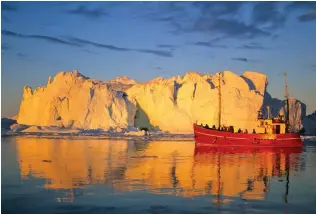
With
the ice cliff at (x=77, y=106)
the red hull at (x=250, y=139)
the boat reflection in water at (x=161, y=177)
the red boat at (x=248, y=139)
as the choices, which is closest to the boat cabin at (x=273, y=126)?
the red boat at (x=248, y=139)

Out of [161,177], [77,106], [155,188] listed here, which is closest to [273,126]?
[161,177]

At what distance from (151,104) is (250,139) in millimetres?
13650

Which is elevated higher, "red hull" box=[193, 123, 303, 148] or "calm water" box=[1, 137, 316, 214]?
"red hull" box=[193, 123, 303, 148]

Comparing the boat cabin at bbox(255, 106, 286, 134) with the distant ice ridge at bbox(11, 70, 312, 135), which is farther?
the distant ice ridge at bbox(11, 70, 312, 135)

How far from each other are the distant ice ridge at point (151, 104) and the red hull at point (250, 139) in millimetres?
8507

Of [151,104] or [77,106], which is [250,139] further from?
[77,106]

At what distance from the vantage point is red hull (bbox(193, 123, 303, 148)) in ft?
62.6

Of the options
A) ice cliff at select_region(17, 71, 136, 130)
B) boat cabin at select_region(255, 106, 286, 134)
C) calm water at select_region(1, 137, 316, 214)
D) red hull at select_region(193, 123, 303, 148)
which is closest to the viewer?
calm water at select_region(1, 137, 316, 214)

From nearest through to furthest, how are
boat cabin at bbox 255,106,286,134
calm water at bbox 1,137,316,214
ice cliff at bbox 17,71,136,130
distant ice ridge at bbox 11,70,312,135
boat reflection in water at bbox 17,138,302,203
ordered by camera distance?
calm water at bbox 1,137,316,214, boat reflection in water at bbox 17,138,302,203, boat cabin at bbox 255,106,286,134, distant ice ridge at bbox 11,70,312,135, ice cliff at bbox 17,71,136,130

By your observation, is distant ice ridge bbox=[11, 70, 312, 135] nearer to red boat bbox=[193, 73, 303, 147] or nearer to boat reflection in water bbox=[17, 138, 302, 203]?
red boat bbox=[193, 73, 303, 147]

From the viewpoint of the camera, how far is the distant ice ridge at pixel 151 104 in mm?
28672

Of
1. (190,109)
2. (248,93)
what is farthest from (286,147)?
(190,109)

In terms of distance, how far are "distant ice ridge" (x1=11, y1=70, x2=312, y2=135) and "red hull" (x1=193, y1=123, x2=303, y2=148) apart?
8.51 meters

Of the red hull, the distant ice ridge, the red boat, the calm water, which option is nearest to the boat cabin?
the red boat
